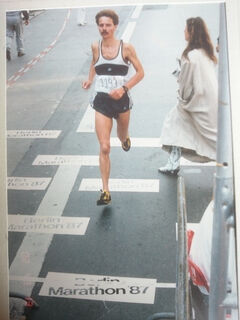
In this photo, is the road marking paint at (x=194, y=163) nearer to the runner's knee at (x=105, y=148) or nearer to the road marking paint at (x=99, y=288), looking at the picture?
the runner's knee at (x=105, y=148)

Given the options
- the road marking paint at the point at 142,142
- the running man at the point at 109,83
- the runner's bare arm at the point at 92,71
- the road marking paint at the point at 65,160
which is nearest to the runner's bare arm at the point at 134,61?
the running man at the point at 109,83

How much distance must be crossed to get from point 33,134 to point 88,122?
0.74ft

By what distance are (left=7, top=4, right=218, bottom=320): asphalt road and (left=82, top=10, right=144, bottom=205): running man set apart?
29 mm

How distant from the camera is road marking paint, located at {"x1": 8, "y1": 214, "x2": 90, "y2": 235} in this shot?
165 cm

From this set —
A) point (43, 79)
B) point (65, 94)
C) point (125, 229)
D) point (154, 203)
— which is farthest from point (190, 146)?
point (43, 79)

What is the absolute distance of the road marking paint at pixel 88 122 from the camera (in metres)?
1.66

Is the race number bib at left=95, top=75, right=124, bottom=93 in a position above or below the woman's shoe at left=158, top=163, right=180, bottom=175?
above

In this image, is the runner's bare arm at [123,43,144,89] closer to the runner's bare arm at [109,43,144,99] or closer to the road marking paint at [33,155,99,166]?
the runner's bare arm at [109,43,144,99]

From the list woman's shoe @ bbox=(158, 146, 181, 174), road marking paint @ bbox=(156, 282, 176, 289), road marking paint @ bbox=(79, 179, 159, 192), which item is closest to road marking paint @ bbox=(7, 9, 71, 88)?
road marking paint @ bbox=(79, 179, 159, 192)

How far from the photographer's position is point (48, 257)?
65.4 inches

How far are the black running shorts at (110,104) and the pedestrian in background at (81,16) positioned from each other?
0.26 metres

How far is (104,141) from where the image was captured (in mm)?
1641

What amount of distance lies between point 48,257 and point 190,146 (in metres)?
0.70

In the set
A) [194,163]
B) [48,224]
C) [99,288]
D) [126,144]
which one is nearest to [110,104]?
[126,144]
